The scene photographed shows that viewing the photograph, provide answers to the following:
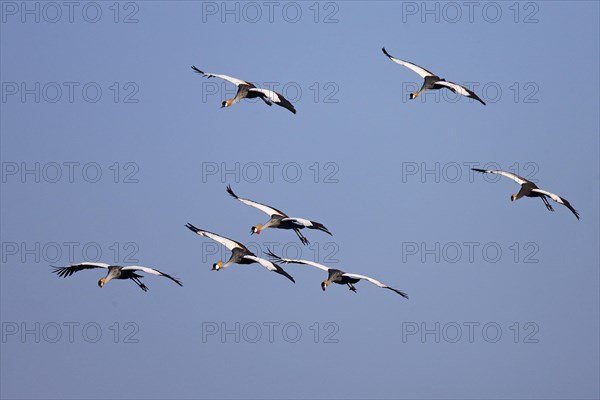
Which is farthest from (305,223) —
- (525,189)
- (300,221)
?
(525,189)

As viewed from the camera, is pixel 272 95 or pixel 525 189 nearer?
pixel 272 95

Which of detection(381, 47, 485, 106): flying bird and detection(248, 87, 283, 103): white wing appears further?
detection(381, 47, 485, 106): flying bird

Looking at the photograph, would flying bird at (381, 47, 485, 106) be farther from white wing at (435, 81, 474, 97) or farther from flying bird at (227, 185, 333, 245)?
flying bird at (227, 185, 333, 245)

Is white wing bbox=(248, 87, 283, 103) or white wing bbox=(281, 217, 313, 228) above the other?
white wing bbox=(248, 87, 283, 103)

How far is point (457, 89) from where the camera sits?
39.4 m

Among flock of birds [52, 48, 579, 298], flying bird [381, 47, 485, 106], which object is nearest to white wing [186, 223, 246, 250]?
flock of birds [52, 48, 579, 298]

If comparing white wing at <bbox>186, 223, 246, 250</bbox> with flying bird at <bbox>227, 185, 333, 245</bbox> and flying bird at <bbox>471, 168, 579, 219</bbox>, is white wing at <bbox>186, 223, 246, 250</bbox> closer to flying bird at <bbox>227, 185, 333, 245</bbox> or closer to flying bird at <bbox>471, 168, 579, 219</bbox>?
flying bird at <bbox>227, 185, 333, 245</bbox>

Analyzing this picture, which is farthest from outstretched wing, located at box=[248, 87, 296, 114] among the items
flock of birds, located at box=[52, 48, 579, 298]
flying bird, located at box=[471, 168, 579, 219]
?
flying bird, located at box=[471, 168, 579, 219]

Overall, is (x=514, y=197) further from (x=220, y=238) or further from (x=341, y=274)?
(x=220, y=238)

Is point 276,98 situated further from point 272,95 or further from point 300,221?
point 300,221

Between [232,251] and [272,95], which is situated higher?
[272,95]

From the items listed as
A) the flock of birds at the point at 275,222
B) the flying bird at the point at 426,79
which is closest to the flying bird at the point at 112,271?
the flock of birds at the point at 275,222

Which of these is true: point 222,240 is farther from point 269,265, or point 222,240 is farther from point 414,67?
point 414,67

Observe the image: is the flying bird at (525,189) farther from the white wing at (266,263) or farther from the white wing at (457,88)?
the white wing at (266,263)
